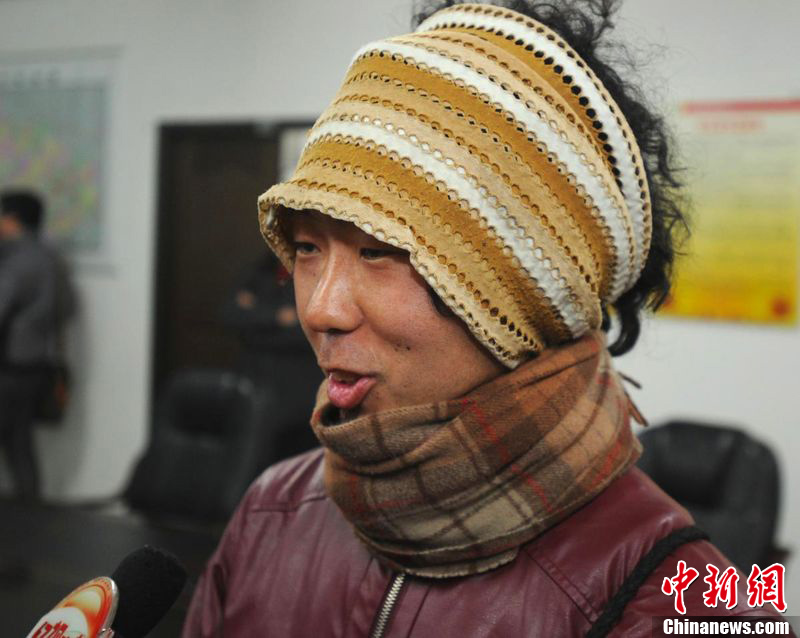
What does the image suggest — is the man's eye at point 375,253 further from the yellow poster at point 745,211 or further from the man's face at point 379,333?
the yellow poster at point 745,211

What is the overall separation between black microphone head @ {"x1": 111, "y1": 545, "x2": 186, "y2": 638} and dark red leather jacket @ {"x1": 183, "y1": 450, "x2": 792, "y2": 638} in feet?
0.51

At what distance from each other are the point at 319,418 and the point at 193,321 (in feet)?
12.2

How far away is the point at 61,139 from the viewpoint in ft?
15.5

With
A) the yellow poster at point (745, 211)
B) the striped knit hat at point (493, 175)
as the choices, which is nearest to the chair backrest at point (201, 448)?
the yellow poster at point (745, 211)

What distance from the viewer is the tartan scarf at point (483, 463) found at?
2.62ft

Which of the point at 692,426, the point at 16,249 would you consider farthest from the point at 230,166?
the point at 692,426

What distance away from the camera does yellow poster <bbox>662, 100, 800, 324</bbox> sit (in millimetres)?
3127

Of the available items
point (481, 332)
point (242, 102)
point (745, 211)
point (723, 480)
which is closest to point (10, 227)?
point (242, 102)

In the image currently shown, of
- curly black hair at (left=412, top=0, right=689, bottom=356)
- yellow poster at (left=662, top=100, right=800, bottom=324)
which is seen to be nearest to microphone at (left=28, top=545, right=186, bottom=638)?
curly black hair at (left=412, top=0, right=689, bottom=356)

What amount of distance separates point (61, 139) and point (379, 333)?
441 centimetres

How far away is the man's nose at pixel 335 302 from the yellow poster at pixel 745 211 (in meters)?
2.54

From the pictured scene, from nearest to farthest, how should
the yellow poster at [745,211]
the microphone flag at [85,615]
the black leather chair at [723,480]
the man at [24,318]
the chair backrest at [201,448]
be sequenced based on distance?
1. the microphone flag at [85,615]
2. the black leather chair at [723,480]
3. the chair backrest at [201,448]
4. the yellow poster at [745,211]
5. the man at [24,318]

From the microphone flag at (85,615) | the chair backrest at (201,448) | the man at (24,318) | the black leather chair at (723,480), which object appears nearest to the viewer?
the microphone flag at (85,615)

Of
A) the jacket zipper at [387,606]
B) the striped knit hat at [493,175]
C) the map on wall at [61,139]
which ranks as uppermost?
the striped knit hat at [493,175]
